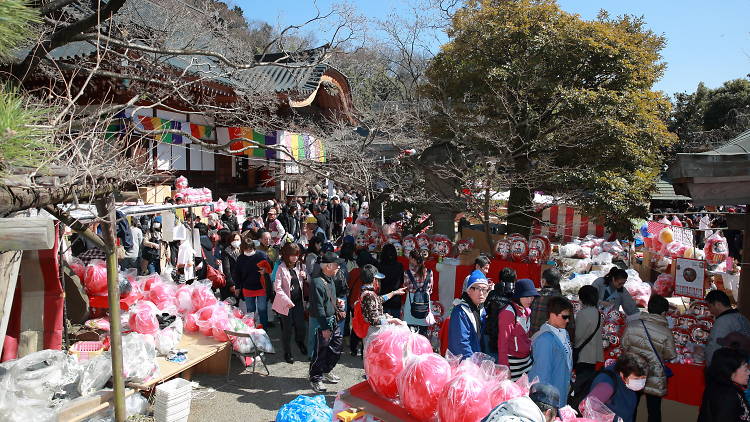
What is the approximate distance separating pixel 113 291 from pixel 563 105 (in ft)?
25.0

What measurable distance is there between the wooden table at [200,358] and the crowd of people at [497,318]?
861 mm

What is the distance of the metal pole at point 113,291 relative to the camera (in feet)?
12.0

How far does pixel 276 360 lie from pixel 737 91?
88.8 feet

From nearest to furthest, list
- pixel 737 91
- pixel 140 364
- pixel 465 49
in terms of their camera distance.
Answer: pixel 140 364 < pixel 465 49 < pixel 737 91

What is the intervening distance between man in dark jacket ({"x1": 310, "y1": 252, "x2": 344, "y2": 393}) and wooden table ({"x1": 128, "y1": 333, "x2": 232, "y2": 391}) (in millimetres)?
1147

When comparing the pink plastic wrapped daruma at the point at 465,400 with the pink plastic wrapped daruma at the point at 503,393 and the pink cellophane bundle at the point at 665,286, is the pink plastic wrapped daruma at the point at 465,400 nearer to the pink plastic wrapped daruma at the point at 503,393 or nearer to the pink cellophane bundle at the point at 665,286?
the pink plastic wrapped daruma at the point at 503,393

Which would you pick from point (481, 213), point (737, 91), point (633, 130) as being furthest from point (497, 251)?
point (737, 91)

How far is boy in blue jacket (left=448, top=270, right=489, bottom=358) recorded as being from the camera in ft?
13.3

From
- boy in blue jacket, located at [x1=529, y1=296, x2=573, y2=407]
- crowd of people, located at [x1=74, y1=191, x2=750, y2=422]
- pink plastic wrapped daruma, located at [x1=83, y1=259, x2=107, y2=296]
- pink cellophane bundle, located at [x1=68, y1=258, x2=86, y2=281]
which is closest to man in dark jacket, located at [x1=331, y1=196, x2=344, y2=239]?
crowd of people, located at [x1=74, y1=191, x2=750, y2=422]

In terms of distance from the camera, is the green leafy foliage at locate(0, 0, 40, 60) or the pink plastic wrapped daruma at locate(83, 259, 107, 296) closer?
the green leafy foliage at locate(0, 0, 40, 60)

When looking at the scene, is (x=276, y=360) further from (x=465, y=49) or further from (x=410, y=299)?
(x=465, y=49)

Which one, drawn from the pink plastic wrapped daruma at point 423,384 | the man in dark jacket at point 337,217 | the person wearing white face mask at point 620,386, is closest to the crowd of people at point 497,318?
the person wearing white face mask at point 620,386

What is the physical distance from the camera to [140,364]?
4.72m

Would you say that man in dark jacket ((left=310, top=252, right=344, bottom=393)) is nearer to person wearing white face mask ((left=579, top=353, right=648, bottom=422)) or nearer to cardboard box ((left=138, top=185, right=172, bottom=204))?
person wearing white face mask ((left=579, top=353, right=648, bottom=422))
